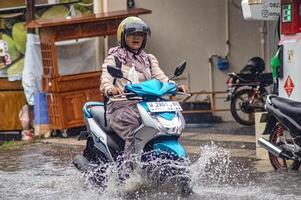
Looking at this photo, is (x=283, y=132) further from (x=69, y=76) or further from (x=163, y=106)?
(x=69, y=76)

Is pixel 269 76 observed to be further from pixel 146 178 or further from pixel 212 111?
pixel 146 178

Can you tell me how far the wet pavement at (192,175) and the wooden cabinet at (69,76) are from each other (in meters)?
0.65

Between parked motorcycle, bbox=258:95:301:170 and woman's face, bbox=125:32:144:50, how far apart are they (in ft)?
5.94

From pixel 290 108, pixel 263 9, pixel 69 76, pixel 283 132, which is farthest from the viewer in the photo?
pixel 69 76

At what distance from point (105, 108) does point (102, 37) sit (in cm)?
584

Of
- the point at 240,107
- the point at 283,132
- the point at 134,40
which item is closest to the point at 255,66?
the point at 240,107

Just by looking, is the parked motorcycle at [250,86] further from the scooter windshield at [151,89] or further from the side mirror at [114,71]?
the side mirror at [114,71]

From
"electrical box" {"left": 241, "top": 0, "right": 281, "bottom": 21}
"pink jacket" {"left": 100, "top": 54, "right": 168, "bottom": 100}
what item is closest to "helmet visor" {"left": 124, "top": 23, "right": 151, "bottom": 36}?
"pink jacket" {"left": 100, "top": 54, "right": 168, "bottom": 100}

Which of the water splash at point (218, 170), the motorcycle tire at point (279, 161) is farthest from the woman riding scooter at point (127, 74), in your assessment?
the motorcycle tire at point (279, 161)

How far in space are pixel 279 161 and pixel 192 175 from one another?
223 centimetres

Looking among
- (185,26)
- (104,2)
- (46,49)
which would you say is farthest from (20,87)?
(185,26)

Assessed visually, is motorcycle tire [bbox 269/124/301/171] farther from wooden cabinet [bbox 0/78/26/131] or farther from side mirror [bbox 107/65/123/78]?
wooden cabinet [bbox 0/78/26/131]

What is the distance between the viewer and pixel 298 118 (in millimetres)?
7551

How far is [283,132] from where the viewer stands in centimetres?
838
